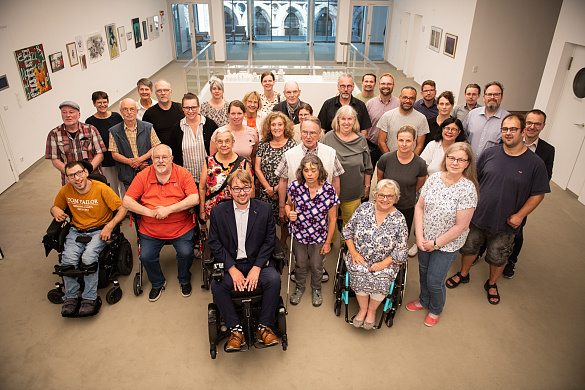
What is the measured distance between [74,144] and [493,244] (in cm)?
443

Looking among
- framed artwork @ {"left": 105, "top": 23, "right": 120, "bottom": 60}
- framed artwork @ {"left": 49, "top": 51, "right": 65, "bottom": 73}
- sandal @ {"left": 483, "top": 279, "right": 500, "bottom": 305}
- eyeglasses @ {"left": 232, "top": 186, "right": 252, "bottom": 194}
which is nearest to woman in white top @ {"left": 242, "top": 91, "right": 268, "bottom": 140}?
eyeglasses @ {"left": 232, "top": 186, "right": 252, "bottom": 194}

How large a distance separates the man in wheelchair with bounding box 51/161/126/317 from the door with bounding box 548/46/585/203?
625cm

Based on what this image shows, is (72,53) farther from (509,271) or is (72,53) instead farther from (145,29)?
(509,271)

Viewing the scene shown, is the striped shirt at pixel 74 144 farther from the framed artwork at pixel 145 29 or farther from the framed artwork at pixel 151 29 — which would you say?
the framed artwork at pixel 151 29

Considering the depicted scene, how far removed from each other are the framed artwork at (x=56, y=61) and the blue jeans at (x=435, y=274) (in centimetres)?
761

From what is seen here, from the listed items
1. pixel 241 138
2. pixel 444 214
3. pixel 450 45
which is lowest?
pixel 444 214

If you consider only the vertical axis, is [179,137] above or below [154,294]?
above

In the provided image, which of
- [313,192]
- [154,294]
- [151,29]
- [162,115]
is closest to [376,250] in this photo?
[313,192]

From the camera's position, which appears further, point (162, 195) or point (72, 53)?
point (72, 53)

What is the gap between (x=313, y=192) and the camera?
126 inches

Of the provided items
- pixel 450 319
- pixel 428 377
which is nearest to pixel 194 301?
pixel 428 377

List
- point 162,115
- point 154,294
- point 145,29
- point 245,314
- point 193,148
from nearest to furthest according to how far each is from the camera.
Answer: point 245,314
point 154,294
point 193,148
point 162,115
point 145,29

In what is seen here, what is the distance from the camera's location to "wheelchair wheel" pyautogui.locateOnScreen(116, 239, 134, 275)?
Answer: 146 inches

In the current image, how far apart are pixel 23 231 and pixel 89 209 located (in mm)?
1854
